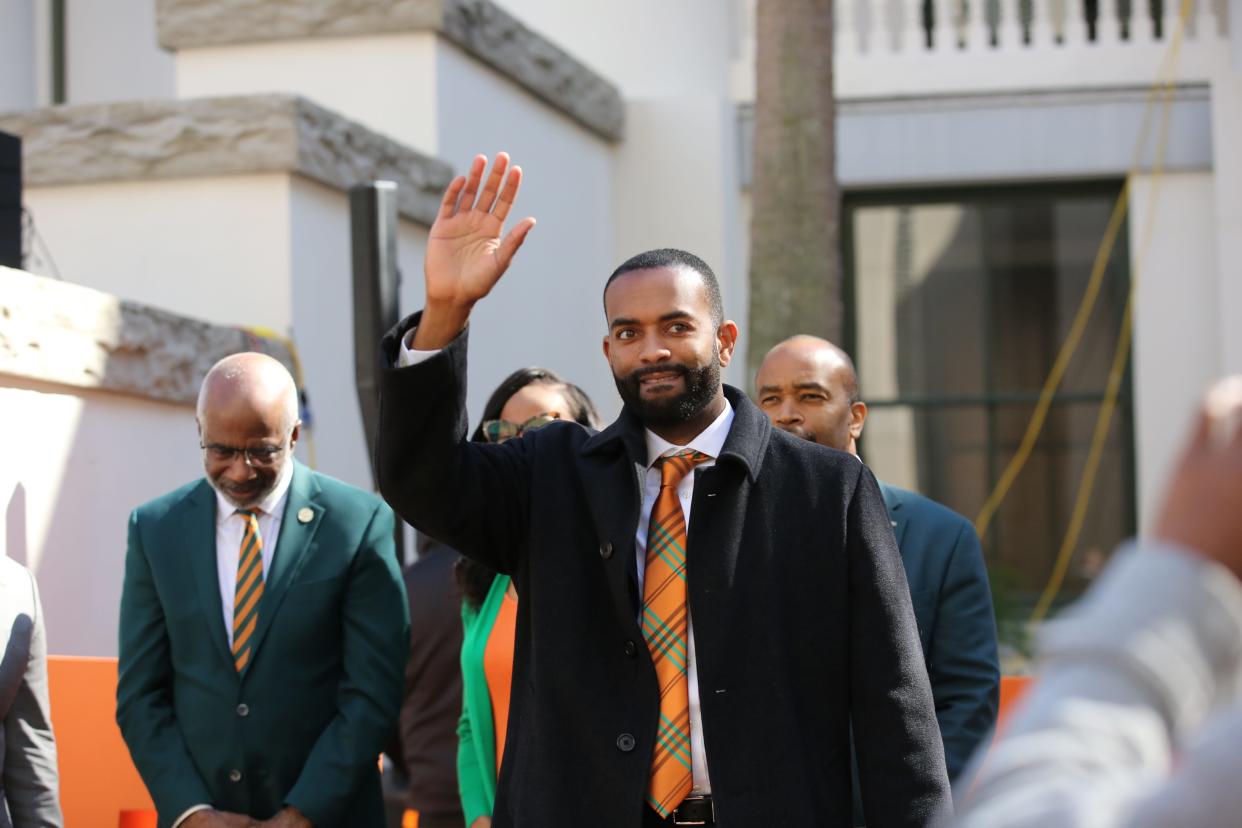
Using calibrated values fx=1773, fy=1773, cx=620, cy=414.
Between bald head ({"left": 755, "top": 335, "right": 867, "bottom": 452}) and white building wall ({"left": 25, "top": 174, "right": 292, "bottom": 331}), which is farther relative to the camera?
white building wall ({"left": 25, "top": 174, "right": 292, "bottom": 331})

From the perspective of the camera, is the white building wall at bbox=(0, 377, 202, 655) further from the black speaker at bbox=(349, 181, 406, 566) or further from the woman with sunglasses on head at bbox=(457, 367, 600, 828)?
the woman with sunglasses on head at bbox=(457, 367, 600, 828)

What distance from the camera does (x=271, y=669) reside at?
4.56 metres

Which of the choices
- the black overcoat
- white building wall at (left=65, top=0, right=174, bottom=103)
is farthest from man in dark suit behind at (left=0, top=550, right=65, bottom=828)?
white building wall at (left=65, top=0, right=174, bottom=103)

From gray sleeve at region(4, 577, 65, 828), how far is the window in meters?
9.57

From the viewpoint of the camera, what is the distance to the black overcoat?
3.27m

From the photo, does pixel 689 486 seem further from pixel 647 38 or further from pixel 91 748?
pixel 647 38

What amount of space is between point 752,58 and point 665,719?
33.0 ft

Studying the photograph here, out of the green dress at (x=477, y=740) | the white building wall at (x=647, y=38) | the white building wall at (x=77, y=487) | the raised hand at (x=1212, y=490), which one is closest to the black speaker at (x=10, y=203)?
the white building wall at (x=77, y=487)

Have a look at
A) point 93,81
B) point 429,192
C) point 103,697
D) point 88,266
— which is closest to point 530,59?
point 429,192

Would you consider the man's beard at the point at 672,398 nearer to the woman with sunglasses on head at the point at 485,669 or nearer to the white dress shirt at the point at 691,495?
the white dress shirt at the point at 691,495

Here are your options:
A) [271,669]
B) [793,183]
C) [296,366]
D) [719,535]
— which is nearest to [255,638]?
[271,669]

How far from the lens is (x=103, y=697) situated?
5.46 meters

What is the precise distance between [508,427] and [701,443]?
161 cm

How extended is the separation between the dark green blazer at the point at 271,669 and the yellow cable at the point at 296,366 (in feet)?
12.5
